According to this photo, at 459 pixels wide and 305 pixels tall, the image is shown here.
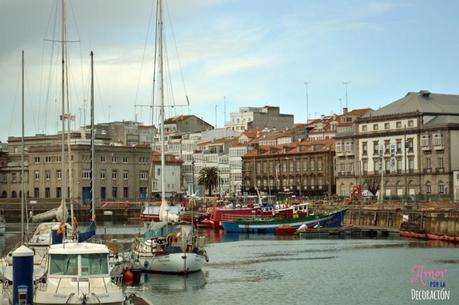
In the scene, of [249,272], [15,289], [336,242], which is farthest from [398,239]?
[15,289]

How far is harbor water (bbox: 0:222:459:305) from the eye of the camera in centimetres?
5019

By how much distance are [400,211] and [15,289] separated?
263ft

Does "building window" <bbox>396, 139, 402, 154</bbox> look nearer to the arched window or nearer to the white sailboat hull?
the arched window

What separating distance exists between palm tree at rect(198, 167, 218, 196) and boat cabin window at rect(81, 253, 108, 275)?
15616cm

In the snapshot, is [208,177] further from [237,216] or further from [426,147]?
[237,216]

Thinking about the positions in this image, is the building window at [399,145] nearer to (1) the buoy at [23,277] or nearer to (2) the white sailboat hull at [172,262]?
(2) the white sailboat hull at [172,262]

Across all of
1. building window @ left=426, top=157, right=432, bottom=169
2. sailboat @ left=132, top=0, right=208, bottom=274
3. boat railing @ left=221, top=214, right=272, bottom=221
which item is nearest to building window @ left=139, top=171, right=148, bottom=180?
boat railing @ left=221, top=214, right=272, bottom=221

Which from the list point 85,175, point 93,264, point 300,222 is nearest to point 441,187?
point 300,222

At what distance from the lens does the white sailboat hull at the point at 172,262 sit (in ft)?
192

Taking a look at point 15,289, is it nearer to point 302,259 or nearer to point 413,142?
point 302,259

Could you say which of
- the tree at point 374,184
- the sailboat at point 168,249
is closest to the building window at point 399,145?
the tree at point 374,184

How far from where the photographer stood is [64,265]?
3559 centimetres
